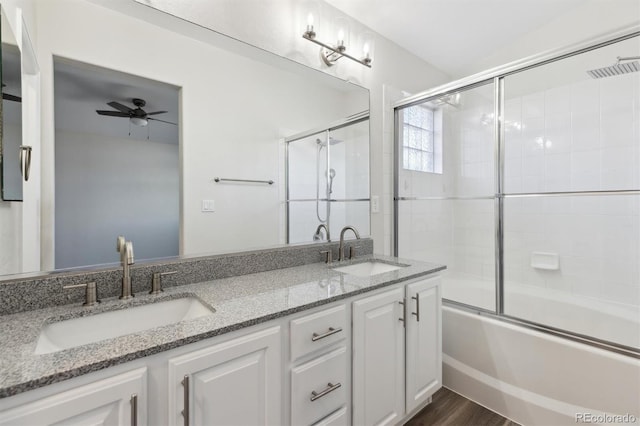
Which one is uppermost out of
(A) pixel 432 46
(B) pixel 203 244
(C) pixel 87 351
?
(A) pixel 432 46

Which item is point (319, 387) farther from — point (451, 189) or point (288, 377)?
point (451, 189)

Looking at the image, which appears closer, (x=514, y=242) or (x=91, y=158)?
(x=91, y=158)

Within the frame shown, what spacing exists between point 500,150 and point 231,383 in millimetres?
2044

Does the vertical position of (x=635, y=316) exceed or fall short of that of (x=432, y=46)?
it falls short

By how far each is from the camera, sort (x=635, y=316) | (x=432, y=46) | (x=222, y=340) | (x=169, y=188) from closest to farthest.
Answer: (x=222, y=340), (x=169, y=188), (x=635, y=316), (x=432, y=46)

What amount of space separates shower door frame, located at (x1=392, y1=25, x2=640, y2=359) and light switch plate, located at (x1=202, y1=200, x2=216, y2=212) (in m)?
1.55

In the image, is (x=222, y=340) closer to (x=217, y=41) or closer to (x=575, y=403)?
(x=217, y=41)

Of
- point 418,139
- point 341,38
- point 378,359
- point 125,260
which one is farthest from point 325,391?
point 418,139

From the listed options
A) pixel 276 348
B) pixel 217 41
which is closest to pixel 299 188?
pixel 217 41

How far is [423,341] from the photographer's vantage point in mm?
1622

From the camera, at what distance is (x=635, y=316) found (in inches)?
84.5

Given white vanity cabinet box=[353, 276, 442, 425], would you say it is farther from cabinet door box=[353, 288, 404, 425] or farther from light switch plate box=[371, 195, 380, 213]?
light switch plate box=[371, 195, 380, 213]

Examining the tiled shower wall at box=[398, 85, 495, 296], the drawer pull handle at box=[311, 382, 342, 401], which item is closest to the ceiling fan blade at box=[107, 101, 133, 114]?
the drawer pull handle at box=[311, 382, 342, 401]

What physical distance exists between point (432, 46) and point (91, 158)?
2.75m
